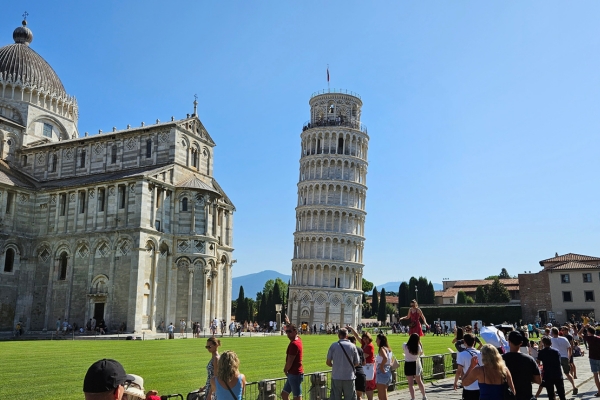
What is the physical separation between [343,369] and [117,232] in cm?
3643

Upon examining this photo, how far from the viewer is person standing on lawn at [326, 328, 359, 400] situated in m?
11.0

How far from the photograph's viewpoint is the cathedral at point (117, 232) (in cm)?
4359

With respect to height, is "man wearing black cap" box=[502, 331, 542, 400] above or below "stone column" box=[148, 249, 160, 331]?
below

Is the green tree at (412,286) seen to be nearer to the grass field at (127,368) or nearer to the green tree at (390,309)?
the green tree at (390,309)

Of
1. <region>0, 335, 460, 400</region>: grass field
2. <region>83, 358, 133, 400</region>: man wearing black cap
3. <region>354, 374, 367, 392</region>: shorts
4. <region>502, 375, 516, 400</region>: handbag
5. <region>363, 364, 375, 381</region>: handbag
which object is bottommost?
<region>0, 335, 460, 400</region>: grass field

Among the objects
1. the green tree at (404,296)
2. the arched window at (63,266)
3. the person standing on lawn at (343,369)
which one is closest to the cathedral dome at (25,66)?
the arched window at (63,266)

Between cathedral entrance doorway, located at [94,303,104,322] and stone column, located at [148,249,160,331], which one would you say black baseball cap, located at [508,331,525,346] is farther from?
cathedral entrance doorway, located at [94,303,104,322]

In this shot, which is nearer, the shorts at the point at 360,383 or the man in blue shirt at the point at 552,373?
the shorts at the point at 360,383

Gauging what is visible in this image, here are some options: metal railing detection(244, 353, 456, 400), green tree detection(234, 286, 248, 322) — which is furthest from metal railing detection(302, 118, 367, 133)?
metal railing detection(244, 353, 456, 400)

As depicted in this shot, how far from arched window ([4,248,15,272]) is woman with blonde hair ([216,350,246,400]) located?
147ft

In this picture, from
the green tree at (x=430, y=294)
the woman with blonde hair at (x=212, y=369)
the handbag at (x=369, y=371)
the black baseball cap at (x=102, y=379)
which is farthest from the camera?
the green tree at (x=430, y=294)

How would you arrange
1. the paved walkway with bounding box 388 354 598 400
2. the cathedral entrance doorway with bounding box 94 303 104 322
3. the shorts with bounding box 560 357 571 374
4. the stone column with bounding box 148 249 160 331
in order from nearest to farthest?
the paved walkway with bounding box 388 354 598 400, the shorts with bounding box 560 357 571 374, the stone column with bounding box 148 249 160 331, the cathedral entrance doorway with bounding box 94 303 104 322

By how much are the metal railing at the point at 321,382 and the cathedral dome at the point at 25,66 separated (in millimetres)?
51527

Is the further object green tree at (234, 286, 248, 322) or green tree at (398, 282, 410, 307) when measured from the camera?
green tree at (398, 282, 410, 307)
